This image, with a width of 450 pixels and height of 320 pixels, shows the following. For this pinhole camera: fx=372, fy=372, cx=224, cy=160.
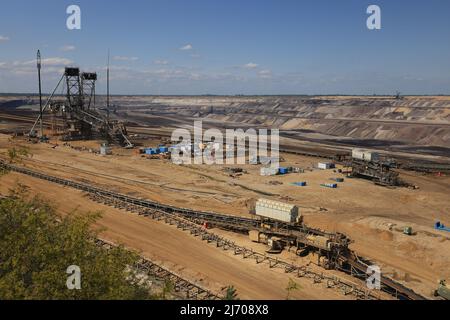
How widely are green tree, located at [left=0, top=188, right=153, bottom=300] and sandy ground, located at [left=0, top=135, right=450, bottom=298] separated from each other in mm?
10412

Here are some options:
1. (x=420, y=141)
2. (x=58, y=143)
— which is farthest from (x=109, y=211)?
(x=420, y=141)

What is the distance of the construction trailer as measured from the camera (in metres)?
48.8

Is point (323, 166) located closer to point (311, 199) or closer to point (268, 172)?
point (268, 172)

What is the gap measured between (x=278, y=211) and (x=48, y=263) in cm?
1787

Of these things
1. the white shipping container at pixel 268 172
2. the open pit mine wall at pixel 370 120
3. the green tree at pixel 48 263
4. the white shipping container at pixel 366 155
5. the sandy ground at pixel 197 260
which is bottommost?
the sandy ground at pixel 197 260

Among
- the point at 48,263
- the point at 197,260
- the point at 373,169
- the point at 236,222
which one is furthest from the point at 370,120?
the point at 48,263

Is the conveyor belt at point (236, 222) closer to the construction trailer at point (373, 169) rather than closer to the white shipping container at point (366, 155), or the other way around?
the construction trailer at point (373, 169)

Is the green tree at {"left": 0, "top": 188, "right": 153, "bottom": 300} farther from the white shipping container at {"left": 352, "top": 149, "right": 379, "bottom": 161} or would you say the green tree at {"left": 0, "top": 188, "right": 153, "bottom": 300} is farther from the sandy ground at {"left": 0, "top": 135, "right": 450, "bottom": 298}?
the white shipping container at {"left": 352, "top": 149, "right": 379, "bottom": 161}

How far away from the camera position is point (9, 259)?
1280 centimetres

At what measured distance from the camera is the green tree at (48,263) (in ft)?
38.9

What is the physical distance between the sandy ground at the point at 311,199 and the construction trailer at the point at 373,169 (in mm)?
1423

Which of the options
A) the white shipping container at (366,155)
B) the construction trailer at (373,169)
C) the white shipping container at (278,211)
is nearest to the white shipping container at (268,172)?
the construction trailer at (373,169)

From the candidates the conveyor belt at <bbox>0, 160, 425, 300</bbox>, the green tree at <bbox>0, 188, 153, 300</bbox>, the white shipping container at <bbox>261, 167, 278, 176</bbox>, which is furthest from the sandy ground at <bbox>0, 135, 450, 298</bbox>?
the green tree at <bbox>0, 188, 153, 300</bbox>

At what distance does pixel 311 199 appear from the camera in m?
42.0
